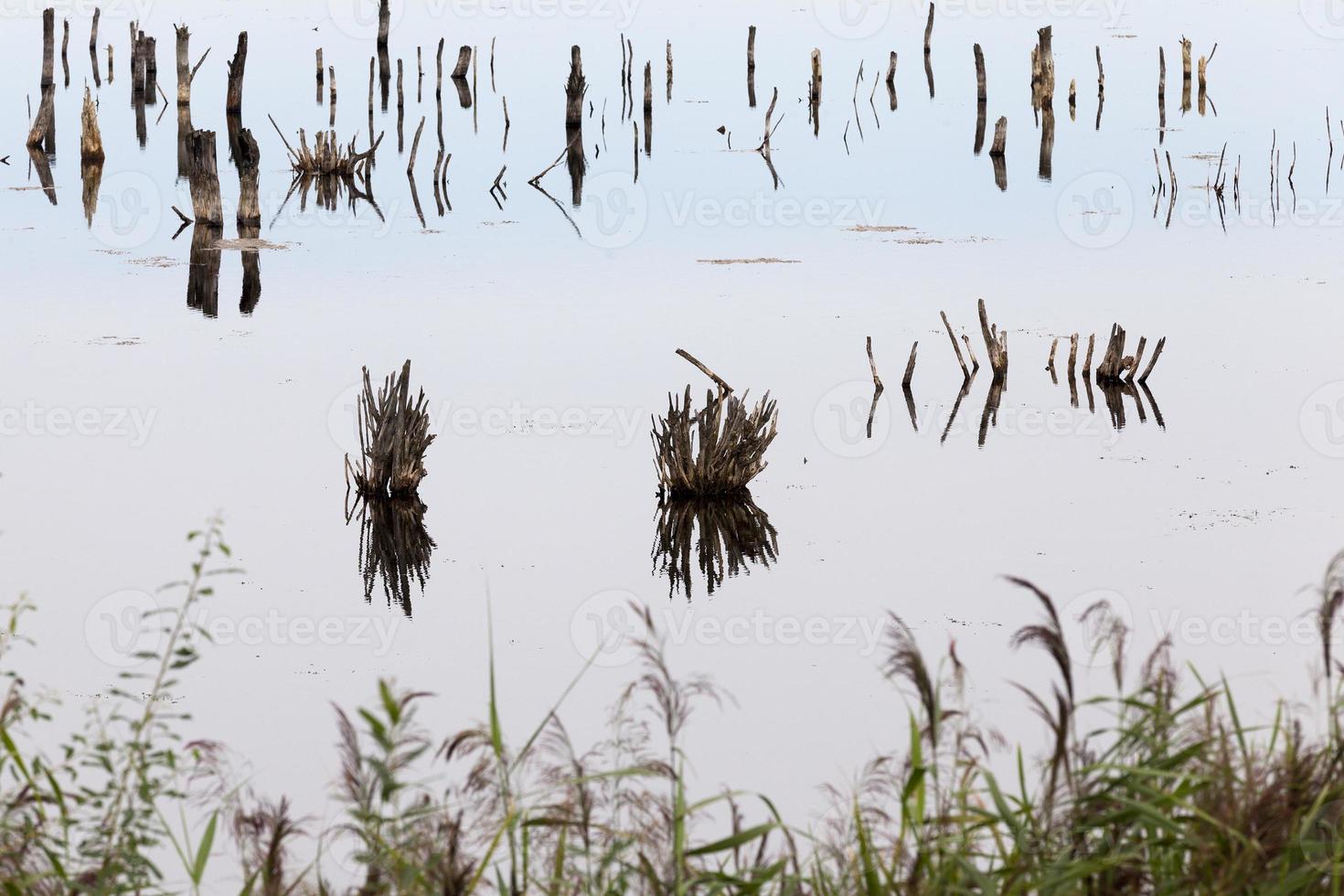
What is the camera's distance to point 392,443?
11922mm

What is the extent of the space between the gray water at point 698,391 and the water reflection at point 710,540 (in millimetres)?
102

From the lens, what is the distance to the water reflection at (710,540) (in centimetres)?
1121

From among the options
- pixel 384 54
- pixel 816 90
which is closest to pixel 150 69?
pixel 384 54

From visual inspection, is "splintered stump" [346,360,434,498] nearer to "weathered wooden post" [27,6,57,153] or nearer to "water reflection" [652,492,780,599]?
"water reflection" [652,492,780,599]

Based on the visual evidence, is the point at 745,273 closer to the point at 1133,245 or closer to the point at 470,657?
the point at 1133,245

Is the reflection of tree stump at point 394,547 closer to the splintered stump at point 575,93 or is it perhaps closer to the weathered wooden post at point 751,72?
the splintered stump at point 575,93

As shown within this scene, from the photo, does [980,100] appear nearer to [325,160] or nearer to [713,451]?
[325,160]

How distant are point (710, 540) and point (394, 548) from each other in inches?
77.5

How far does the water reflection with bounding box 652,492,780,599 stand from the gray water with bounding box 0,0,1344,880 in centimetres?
10

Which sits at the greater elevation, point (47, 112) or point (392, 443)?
point (47, 112)

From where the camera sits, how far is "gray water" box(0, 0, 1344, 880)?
980cm

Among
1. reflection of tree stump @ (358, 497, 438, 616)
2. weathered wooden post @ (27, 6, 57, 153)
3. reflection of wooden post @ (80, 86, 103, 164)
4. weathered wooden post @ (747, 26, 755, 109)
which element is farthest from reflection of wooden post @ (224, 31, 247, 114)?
reflection of tree stump @ (358, 497, 438, 616)

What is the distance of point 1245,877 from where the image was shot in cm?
400

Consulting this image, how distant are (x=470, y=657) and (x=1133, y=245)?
15742mm
